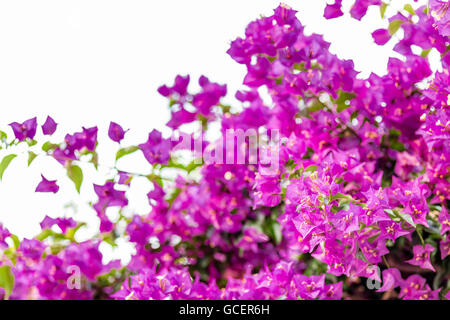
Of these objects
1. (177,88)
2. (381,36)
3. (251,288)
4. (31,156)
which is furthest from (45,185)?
(381,36)

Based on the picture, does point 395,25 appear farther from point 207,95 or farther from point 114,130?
point 114,130

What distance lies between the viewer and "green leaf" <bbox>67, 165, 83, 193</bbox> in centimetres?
103

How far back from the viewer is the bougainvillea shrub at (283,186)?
0.80 m

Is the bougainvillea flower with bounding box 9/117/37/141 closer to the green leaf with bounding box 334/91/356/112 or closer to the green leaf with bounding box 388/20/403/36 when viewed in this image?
the green leaf with bounding box 334/91/356/112

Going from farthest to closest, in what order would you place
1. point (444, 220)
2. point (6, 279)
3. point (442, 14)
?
point (6, 279), point (444, 220), point (442, 14)

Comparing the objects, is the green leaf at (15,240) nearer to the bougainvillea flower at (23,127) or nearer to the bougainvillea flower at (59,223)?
the bougainvillea flower at (59,223)

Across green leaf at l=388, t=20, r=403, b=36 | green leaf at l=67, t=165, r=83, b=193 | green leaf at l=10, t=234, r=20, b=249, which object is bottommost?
green leaf at l=10, t=234, r=20, b=249

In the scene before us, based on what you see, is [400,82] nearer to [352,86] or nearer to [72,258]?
[352,86]

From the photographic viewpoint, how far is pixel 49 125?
101 centimetres

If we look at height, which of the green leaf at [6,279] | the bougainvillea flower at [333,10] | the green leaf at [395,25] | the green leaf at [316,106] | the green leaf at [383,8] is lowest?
the green leaf at [6,279]

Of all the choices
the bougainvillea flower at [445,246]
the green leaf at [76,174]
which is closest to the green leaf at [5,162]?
the green leaf at [76,174]

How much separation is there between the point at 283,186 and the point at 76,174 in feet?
1.32

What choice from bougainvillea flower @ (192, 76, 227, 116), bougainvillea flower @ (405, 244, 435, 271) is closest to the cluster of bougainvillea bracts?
bougainvillea flower @ (405, 244, 435, 271)

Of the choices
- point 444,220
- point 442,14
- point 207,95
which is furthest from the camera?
point 207,95
